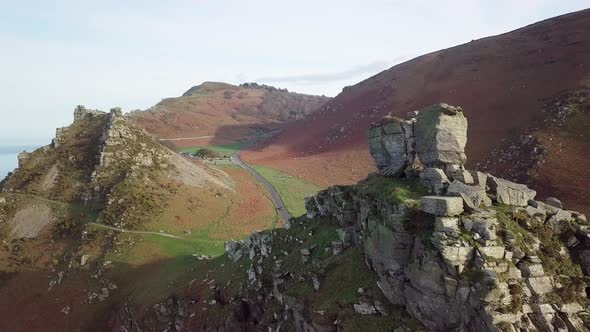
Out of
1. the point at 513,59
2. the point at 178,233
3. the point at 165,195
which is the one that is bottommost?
the point at 178,233

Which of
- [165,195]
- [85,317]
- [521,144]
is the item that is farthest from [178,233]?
[521,144]

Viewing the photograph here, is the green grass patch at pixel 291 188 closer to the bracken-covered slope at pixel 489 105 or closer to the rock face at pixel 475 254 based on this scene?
the bracken-covered slope at pixel 489 105

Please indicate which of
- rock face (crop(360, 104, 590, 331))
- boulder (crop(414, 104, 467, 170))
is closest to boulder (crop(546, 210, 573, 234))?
rock face (crop(360, 104, 590, 331))

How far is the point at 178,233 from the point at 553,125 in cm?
4919

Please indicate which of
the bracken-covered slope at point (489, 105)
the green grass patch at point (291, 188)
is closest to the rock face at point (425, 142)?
the bracken-covered slope at point (489, 105)

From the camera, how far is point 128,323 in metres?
37.6

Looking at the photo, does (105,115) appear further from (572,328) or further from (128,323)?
(572,328)

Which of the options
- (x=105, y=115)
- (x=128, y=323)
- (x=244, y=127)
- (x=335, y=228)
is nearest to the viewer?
(x=335, y=228)

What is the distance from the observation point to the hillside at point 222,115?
14144 centimetres

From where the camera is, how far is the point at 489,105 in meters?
76.2

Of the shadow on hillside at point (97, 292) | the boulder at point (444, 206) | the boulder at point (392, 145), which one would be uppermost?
the boulder at point (392, 145)

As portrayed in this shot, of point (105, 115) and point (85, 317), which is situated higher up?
point (105, 115)

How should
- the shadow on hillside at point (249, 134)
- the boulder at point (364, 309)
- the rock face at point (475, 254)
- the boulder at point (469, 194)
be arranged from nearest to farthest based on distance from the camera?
the rock face at point (475, 254) < the boulder at point (469, 194) < the boulder at point (364, 309) < the shadow on hillside at point (249, 134)

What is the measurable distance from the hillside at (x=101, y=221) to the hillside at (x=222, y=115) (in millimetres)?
70444
